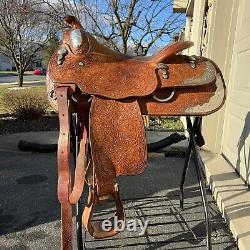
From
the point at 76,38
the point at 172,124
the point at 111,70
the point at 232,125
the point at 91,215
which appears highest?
the point at 76,38

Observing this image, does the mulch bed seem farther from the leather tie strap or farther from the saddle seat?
the saddle seat

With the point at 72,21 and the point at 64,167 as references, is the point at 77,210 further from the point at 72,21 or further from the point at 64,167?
the point at 72,21

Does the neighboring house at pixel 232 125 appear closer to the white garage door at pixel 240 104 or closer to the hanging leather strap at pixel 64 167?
the white garage door at pixel 240 104

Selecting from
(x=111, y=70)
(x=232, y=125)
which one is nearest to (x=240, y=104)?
(x=232, y=125)

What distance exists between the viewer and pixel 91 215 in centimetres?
168

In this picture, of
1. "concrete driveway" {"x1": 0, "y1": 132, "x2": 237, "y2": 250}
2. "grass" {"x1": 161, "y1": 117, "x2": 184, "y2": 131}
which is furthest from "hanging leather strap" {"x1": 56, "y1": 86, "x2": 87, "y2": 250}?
"grass" {"x1": 161, "y1": 117, "x2": 184, "y2": 131}

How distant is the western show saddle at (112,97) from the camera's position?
155 cm

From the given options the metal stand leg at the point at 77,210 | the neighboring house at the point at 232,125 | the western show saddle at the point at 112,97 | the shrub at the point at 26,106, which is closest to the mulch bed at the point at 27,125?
the shrub at the point at 26,106

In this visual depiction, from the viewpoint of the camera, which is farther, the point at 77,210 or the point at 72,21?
the point at 77,210

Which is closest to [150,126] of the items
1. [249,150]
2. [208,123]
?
[208,123]

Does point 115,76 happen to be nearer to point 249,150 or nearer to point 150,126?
point 249,150

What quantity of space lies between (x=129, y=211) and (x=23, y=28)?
11379 millimetres

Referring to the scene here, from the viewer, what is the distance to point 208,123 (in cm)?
385

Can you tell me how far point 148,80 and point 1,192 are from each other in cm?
201
